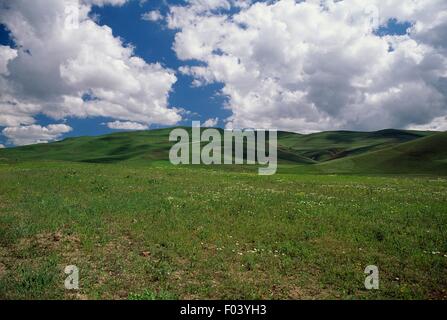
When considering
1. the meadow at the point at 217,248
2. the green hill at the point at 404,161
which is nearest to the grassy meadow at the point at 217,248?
the meadow at the point at 217,248

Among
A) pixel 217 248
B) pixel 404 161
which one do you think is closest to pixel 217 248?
pixel 217 248

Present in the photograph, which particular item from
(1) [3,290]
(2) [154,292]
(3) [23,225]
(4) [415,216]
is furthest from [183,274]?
(4) [415,216]

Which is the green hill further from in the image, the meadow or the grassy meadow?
the meadow

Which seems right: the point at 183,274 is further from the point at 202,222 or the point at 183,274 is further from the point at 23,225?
the point at 23,225

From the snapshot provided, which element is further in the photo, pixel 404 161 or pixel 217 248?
pixel 404 161

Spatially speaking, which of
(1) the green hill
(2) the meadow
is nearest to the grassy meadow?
(2) the meadow

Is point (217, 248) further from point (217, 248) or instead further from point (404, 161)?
point (404, 161)

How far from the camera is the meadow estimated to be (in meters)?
11.7

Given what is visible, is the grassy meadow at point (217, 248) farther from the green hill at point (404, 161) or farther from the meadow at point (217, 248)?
the green hill at point (404, 161)

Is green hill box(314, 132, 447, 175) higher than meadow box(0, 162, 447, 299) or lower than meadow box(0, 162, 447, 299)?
higher

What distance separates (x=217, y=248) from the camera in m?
16.0

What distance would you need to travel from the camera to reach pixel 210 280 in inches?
492

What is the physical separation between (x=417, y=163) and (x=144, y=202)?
4312 inches

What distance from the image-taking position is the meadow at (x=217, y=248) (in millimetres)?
11727
